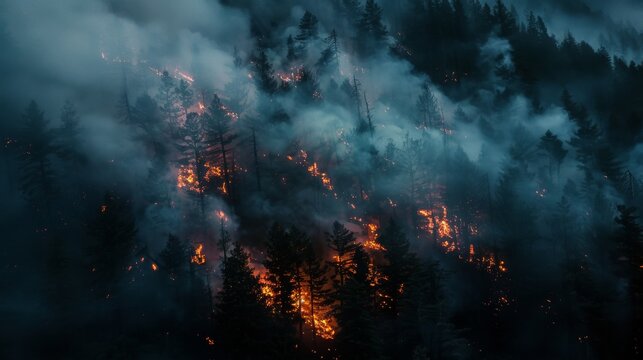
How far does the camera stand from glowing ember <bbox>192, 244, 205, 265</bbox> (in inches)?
1995

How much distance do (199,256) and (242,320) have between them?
56.6 feet

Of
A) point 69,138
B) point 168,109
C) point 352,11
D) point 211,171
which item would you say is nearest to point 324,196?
point 211,171

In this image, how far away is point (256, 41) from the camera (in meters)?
89.7

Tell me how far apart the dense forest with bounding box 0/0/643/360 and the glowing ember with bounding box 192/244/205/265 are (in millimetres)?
423

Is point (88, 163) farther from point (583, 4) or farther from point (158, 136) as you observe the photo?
point (583, 4)

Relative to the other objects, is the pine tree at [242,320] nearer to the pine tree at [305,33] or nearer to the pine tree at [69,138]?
the pine tree at [69,138]

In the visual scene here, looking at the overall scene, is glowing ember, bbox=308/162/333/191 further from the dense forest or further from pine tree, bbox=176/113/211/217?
pine tree, bbox=176/113/211/217

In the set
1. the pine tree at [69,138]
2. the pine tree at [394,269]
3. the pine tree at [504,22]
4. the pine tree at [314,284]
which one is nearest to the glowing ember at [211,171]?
the pine tree at [69,138]

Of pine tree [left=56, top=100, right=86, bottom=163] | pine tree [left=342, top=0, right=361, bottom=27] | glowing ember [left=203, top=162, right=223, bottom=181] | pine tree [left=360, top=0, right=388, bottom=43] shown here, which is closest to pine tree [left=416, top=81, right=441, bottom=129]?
pine tree [left=360, top=0, right=388, bottom=43]

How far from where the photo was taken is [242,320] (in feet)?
120

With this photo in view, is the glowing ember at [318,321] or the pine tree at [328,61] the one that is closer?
the glowing ember at [318,321]

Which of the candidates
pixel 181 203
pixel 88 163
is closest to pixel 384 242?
pixel 181 203

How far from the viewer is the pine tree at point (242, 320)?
3644 centimetres

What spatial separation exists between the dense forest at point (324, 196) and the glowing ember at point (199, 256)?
0.42 metres
